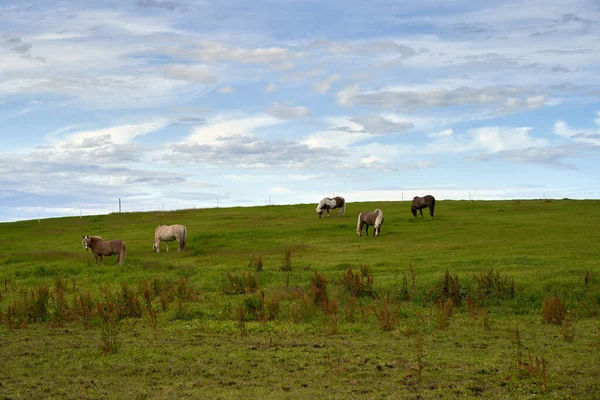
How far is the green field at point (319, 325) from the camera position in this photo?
888 centimetres

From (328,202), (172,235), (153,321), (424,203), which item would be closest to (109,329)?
(153,321)

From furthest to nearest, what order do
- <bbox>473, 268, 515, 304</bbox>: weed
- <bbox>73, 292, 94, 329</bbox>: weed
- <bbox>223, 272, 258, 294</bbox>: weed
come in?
<bbox>223, 272, 258, 294</bbox>: weed, <bbox>473, 268, 515, 304</bbox>: weed, <bbox>73, 292, 94, 329</bbox>: weed

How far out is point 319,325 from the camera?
43.4 ft

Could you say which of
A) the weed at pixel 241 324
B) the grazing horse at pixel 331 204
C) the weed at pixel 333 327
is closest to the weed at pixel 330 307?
the weed at pixel 333 327

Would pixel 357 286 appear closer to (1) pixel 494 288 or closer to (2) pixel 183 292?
(1) pixel 494 288

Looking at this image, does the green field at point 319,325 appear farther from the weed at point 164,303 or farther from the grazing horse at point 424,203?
the grazing horse at point 424,203

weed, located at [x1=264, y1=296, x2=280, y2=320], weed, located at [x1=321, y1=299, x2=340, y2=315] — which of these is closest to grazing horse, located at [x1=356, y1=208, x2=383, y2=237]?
weed, located at [x1=321, y1=299, x2=340, y2=315]

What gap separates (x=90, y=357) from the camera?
34.8ft

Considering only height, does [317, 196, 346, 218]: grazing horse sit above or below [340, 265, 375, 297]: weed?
above

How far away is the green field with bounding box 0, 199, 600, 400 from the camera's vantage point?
8.88 metres

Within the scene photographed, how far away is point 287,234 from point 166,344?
25.2 meters

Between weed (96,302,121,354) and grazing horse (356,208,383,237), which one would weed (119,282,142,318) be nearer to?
weed (96,302,121,354)

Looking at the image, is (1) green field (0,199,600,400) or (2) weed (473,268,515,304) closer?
(1) green field (0,199,600,400)

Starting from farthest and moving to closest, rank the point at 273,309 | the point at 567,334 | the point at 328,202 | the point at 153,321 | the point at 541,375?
the point at 328,202
the point at 273,309
the point at 153,321
the point at 567,334
the point at 541,375
